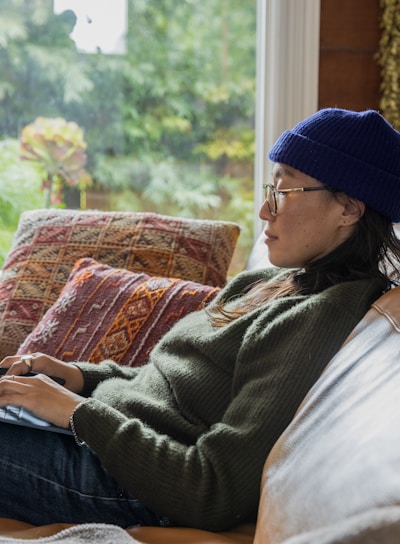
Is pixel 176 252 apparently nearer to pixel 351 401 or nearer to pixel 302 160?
pixel 302 160

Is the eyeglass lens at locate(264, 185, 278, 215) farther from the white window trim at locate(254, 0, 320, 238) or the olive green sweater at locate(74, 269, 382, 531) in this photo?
the white window trim at locate(254, 0, 320, 238)

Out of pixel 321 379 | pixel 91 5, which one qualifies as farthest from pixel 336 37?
pixel 321 379

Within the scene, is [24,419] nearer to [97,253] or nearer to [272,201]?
[272,201]

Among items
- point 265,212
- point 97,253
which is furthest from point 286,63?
point 265,212

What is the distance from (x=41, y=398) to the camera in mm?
1470

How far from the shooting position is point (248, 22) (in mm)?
3254

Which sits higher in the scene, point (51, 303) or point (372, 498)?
point (372, 498)

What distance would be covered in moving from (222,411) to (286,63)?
6.34ft

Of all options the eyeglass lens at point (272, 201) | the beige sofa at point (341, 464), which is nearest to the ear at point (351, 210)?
A: the eyeglass lens at point (272, 201)

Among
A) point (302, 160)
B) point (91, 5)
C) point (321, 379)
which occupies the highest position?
point (91, 5)

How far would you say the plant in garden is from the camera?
3346mm

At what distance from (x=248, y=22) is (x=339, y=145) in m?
1.85

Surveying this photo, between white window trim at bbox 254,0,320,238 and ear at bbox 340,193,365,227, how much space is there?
160 centimetres

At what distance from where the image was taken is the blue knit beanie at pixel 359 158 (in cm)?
153
